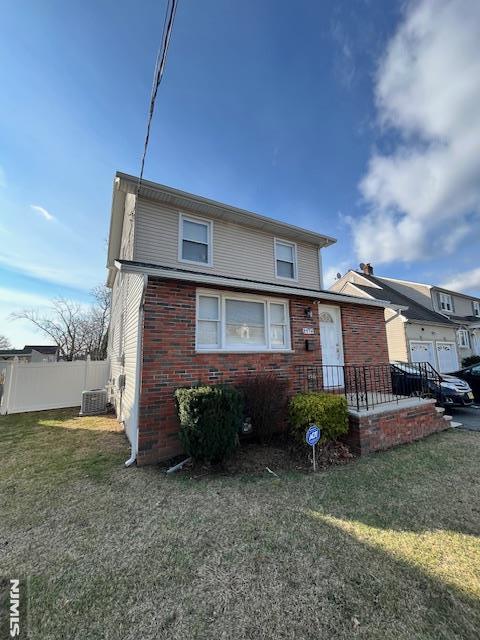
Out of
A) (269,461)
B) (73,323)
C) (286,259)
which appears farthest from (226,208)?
(73,323)

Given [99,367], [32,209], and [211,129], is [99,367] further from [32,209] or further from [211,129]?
[211,129]

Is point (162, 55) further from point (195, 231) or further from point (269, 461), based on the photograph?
point (269, 461)

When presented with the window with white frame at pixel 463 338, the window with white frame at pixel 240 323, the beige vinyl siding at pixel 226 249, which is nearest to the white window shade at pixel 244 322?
the window with white frame at pixel 240 323

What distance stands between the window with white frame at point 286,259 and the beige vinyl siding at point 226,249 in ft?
0.63

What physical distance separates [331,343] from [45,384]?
35.7ft

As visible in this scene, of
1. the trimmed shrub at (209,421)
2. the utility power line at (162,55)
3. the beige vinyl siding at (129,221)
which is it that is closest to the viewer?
the utility power line at (162,55)

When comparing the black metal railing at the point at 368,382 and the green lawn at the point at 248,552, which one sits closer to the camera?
the green lawn at the point at 248,552

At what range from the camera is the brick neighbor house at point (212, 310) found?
511 cm

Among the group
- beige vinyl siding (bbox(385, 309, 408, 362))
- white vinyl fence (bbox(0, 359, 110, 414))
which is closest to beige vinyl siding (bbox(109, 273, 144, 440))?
white vinyl fence (bbox(0, 359, 110, 414))

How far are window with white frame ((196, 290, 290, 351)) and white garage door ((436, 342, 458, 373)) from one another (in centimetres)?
1443

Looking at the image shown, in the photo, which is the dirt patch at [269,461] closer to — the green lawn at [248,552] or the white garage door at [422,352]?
the green lawn at [248,552]

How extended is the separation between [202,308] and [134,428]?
2.71 metres

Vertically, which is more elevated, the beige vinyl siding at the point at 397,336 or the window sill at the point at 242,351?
the beige vinyl siding at the point at 397,336
